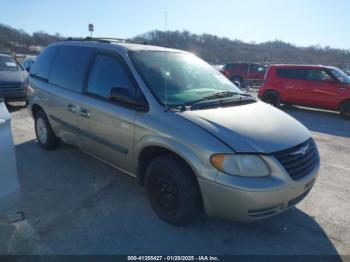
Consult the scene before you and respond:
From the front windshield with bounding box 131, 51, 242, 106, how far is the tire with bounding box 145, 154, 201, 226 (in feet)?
2.23

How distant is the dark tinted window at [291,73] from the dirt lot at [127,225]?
7316mm

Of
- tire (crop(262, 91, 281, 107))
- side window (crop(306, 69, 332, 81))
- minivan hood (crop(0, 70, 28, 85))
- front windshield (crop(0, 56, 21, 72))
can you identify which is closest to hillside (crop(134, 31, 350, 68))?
tire (crop(262, 91, 281, 107))

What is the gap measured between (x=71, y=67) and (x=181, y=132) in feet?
7.89

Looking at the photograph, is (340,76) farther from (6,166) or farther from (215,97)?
(6,166)

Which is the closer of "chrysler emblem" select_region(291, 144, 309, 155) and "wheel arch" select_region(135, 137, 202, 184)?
"wheel arch" select_region(135, 137, 202, 184)

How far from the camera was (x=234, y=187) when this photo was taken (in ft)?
8.73

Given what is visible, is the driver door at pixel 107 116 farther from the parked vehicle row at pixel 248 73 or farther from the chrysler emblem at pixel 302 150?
the parked vehicle row at pixel 248 73

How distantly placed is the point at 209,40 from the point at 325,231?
41.4 m

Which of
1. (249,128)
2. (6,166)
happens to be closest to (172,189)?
(249,128)

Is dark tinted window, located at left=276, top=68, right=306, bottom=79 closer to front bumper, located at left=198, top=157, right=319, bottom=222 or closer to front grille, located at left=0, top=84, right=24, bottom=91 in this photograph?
front grille, located at left=0, top=84, right=24, bottom=91

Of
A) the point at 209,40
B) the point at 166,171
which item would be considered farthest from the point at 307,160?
the point at 209,40

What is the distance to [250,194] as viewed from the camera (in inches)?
104

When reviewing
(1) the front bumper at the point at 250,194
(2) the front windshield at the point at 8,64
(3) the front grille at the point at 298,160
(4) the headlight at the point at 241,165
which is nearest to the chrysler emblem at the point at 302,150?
(3) the front grille at the point at 298,160

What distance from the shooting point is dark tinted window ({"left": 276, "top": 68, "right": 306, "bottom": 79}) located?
11.2 meters
